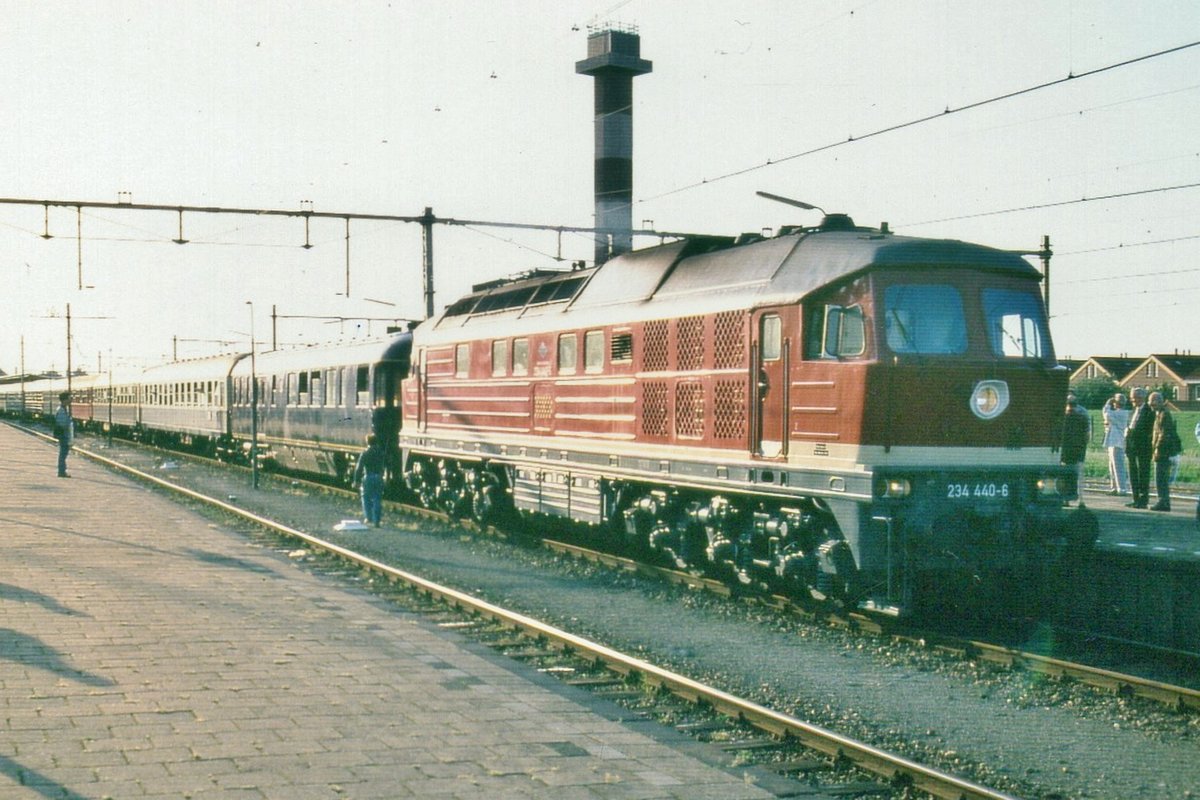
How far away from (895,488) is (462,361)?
424 inches

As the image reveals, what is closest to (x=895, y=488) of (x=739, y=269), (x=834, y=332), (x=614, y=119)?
(x=834, y=332)

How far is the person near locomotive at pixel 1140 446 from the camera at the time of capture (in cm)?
1908

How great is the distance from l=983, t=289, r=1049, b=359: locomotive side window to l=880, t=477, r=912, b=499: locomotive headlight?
5.29 feet

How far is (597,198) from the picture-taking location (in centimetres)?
4225

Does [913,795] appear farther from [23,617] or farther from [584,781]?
[23,617]

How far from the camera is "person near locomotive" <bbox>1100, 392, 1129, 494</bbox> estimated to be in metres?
21.4

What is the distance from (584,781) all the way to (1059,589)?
25.5 feet

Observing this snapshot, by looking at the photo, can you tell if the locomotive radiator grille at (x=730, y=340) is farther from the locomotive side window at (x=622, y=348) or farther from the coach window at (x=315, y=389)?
the coach window at (x=315, y=389)

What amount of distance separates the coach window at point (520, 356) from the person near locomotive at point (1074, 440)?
7.12 meters

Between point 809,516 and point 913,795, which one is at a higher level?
point 809,516

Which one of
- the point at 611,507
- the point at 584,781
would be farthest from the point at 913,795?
the point at 611,507

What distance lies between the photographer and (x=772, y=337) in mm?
12305

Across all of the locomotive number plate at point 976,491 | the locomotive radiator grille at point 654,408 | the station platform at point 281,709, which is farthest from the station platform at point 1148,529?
the station platform at point 281,709

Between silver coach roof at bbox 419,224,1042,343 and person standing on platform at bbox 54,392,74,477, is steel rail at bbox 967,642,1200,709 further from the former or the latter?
person standing on platform at bbox 54,392,74,477
